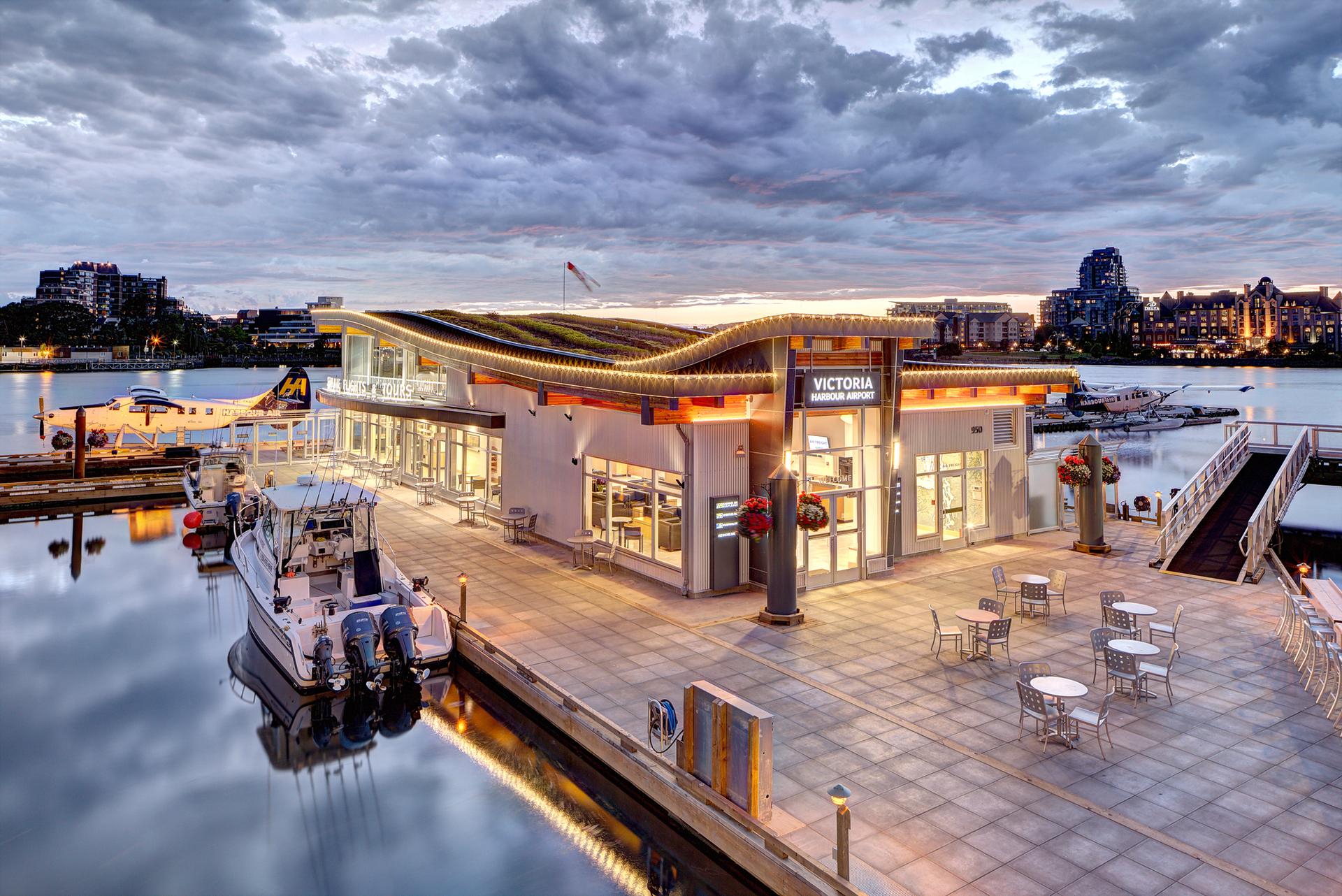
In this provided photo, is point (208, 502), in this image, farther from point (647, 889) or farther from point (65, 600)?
point (647, 889)

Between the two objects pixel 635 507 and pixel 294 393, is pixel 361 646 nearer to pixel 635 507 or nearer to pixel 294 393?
pixel 635 507

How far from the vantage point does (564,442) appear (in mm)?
20672

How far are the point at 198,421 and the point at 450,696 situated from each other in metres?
40.7

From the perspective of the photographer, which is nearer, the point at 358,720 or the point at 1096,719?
the point at 1096,719

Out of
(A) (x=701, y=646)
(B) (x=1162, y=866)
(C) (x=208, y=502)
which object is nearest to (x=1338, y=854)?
(B) (x=1162, y=866)

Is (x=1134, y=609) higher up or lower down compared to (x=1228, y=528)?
lower down

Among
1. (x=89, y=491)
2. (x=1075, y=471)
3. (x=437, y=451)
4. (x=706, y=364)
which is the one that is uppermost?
(x=706, y=364)

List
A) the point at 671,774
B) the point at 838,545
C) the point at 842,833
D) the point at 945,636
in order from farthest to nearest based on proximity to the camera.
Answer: the point at 838,545 → the point at 945,636 → the point at 671,774 → the point at 842,833

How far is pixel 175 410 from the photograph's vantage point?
49312mm

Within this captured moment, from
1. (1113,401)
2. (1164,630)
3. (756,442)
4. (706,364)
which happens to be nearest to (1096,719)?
(1164,630)

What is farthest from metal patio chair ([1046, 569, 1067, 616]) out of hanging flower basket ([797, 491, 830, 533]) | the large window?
the large window

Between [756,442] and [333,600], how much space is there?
8891mm

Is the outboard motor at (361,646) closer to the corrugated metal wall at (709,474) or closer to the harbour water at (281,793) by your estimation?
the harbour water at (281,793)

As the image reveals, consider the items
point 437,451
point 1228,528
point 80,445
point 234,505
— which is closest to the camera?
point 1228,528
